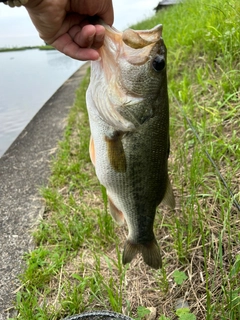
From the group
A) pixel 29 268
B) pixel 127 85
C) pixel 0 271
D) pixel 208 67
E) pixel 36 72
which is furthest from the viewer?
pixel 36 72

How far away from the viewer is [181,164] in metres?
3.50

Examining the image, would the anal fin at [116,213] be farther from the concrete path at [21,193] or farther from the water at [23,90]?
the water at [23,90]

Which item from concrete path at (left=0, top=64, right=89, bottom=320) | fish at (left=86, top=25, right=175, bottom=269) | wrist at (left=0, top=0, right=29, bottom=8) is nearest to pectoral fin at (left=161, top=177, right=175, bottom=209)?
fish at (left=86, top=25, right=175, bottom=269)

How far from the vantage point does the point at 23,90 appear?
41.3ft

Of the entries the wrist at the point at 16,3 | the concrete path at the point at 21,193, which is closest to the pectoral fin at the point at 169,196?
the wrist at the point at 16,3

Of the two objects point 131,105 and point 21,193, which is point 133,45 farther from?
point 21,193

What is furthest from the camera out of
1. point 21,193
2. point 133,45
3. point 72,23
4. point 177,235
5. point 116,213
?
point 21,193

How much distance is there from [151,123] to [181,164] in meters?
1.68

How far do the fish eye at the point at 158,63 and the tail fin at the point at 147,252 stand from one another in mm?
996

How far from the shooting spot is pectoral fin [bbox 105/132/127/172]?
6.23 feet

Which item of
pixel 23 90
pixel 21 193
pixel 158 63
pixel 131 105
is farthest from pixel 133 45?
pixel 23 90

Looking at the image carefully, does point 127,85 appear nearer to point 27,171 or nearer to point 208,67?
point 208,67

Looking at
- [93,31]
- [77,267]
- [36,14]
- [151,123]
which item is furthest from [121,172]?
[77,267]

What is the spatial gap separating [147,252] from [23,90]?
11.4 meters
